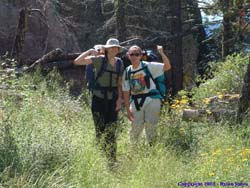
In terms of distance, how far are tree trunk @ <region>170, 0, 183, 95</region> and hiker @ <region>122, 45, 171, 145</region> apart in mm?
10212

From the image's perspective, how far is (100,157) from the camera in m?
6.11

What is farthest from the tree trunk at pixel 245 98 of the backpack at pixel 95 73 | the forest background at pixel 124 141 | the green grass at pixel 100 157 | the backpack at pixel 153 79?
the backpack at pixel 95 73

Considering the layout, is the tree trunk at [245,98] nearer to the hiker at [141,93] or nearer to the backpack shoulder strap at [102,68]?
the hiker at [141,93]

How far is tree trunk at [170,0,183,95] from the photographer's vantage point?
17.6m

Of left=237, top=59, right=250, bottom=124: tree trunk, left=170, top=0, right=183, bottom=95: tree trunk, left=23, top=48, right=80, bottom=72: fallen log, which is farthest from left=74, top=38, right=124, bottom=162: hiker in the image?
left=170, top=0, right=183, bottom=95: tree trunk

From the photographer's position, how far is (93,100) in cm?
693

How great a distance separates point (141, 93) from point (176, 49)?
448 inches

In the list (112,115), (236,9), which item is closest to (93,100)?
(112,115)

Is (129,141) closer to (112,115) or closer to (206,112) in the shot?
(112,115)

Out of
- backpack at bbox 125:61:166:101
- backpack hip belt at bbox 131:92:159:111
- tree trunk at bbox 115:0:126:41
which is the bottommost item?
backpack hip belt at bbox 131:92:159:111

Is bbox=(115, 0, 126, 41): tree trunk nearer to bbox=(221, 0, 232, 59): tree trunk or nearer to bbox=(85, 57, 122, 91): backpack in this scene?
bbox=(221, 0, 232, 59): tree trunk

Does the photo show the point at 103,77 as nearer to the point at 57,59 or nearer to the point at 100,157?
the point at 100,157

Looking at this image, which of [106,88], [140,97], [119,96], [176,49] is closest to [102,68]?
[106,88]

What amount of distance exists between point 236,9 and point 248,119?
7552mm
